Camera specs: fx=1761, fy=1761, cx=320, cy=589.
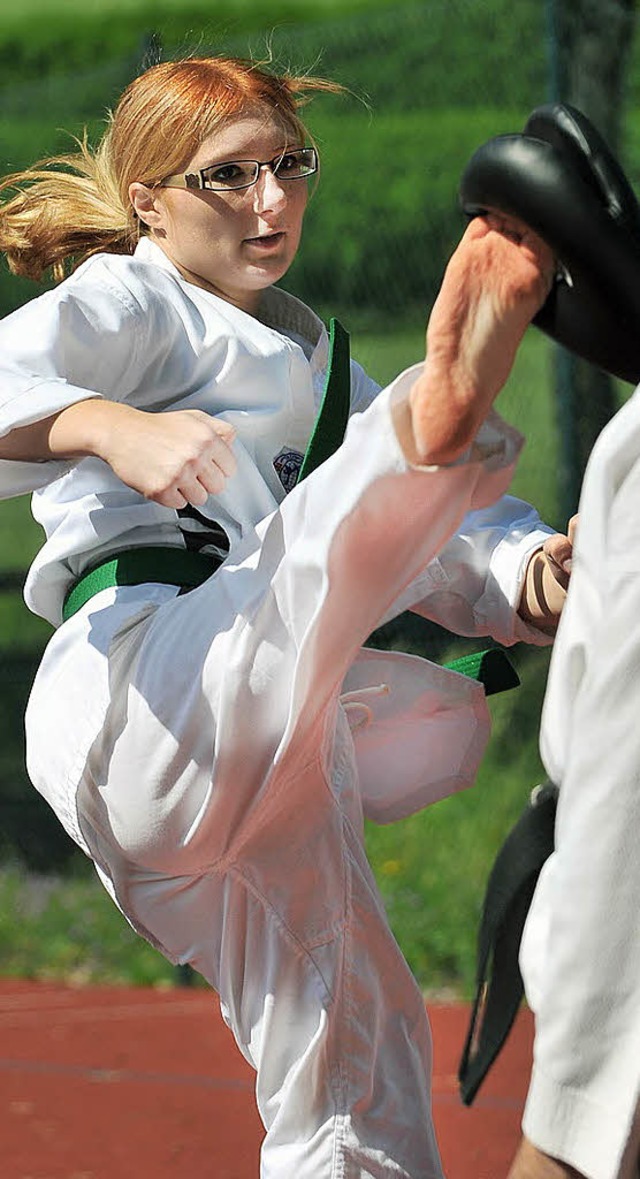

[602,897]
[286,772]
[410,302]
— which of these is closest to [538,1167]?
[602,897]

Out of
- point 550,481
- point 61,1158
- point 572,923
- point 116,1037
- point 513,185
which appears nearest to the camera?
point 572,923

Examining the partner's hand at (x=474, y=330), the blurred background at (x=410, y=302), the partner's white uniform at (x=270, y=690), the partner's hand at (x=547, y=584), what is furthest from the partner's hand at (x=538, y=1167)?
the blurred background at (x=410, y=302)

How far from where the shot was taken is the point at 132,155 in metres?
A: 2.12

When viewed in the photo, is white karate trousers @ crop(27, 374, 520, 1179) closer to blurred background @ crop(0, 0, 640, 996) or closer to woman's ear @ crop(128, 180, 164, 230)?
woman's ear @ crop(128, 180, 164, 230)

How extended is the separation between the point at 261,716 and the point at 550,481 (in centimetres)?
311

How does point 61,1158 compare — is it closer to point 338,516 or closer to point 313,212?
point 338,516

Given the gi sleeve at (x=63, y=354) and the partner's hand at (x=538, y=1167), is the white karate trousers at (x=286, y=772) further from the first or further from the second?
the partner's hand at (x=538, y=1167)

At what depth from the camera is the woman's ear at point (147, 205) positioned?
2.09 metres

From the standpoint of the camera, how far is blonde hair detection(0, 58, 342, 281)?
2.04 metres

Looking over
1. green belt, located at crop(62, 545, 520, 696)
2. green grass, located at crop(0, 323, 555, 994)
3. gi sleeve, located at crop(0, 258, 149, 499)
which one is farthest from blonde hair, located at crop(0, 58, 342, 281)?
green grass, located at crop(0, 323, 555, 994)

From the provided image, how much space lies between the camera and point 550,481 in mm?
4625

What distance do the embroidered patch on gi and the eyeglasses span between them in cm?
31

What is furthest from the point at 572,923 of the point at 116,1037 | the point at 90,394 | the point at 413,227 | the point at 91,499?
the point at 413,227

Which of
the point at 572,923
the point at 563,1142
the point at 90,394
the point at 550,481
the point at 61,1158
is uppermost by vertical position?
the point at 90,394
